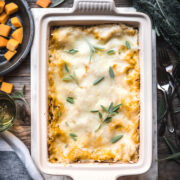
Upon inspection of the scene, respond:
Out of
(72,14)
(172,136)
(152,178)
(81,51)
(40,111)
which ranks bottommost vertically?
(152,178)

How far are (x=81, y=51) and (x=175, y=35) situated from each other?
540 mm

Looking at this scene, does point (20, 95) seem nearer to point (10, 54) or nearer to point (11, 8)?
point (10, 54)

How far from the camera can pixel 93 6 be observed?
1305 millimetres

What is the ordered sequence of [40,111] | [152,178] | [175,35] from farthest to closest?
[152,178] < [175,35] < [40,111]

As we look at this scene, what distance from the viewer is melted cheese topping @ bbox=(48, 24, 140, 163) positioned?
4.61 ft

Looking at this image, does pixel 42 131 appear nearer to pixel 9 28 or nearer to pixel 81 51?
pixel 81 51

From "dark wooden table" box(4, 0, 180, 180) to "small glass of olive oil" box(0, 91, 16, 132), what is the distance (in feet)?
0.17

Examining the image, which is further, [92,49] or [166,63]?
[166,63]

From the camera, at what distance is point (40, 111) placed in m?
1.35

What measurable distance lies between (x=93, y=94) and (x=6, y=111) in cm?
56

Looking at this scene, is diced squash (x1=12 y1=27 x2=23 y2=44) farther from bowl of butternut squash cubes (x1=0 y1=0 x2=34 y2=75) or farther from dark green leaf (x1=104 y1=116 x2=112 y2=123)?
dark green leaf (x1=104 y1=116 x2=112 y2=123)

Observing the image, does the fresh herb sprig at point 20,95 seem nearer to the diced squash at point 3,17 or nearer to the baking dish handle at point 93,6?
the diced squash at point 3,17

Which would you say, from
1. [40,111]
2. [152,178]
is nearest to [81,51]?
[40,111]

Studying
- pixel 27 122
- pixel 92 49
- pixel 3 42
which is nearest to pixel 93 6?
pixel 92 49
